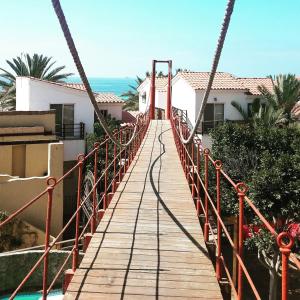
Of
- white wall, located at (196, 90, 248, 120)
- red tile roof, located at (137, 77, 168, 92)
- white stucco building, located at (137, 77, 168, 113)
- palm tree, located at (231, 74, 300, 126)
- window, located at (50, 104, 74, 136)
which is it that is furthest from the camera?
red tile roof, located at (137, 77, 168, 92)

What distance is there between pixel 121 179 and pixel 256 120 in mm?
15107

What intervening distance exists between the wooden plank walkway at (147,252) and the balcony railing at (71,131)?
50.0 ft

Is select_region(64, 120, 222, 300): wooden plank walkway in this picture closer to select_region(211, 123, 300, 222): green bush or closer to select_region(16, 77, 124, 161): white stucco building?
select_region(211, 123, 300, 222): green bush

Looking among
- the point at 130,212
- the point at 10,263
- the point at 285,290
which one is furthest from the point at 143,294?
the point at 10,263

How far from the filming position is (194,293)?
13.5 ft

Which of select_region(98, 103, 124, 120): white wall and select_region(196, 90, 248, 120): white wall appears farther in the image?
select_region(98, 103, 124, 120): white wall

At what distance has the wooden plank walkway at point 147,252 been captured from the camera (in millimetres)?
4180

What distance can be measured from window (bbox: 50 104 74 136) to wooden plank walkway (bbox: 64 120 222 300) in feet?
50.6

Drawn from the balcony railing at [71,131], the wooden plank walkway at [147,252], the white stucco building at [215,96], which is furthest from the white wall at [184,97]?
the wooden plank walkway at [147,252]

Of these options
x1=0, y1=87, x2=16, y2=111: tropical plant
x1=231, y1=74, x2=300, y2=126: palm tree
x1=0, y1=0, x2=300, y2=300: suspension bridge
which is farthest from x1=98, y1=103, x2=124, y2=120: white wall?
x1=0, y1=0, x2=300, y2=300: suspension bridge

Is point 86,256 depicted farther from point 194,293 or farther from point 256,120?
point 256,120

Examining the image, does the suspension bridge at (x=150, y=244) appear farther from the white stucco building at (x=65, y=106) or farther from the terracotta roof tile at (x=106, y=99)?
the terracotta roof tile at (x=106, y=99)

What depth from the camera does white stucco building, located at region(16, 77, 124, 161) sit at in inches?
907

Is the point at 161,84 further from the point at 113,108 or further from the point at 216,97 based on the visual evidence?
the point at 216,97
